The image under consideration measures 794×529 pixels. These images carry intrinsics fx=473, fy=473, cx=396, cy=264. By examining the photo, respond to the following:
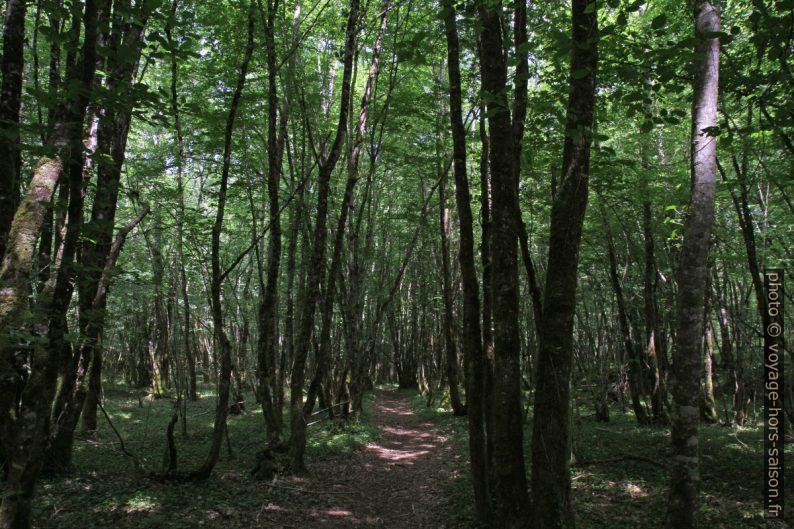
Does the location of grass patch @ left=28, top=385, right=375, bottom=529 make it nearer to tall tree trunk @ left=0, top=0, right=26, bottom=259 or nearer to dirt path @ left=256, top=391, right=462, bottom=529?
dirt path @ left=256, top=391, right=462, bottom=529

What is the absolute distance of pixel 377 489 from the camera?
867 cm

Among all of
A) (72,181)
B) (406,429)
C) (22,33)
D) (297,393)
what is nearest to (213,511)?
(297,393)

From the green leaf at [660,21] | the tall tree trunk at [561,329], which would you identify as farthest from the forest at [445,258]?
the green leaf at [660,21]

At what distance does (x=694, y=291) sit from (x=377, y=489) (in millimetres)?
6324

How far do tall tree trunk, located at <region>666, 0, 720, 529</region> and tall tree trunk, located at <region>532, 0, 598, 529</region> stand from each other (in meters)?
1.49

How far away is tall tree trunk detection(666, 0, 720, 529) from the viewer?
191 inches

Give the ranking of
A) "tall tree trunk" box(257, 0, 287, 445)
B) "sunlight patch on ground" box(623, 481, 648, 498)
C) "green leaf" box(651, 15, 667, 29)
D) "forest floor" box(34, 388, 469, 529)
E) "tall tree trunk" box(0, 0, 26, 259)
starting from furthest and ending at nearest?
"tall tree trunk" box(257, 0, 287, 445) < "sunlight patch on ground" box(623, 481, 648, 498) < "forest floor" box(34, 388, 469, 529) < "tall tree trunk" box(0, 0, 26, 259) < "green leaf" box(651, 15, 667, 29)

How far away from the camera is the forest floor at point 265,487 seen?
6.41 m

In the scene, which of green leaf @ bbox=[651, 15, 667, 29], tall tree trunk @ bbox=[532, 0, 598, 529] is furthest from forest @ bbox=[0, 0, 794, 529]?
green leaf @ bbox=[651, 15, 667, 29]

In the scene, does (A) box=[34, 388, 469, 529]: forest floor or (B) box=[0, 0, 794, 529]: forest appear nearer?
(B) box=[0, 0, 794, 529]: forest

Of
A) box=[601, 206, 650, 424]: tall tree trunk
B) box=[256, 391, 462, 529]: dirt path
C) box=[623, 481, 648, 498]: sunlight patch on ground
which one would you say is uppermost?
box=[601, 206, 650, 424]: tall tree trunk

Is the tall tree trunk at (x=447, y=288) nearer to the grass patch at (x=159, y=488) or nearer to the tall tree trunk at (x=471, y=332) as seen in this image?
the grass patch at (x=159, y=488)

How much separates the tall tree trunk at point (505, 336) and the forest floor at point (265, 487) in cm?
173

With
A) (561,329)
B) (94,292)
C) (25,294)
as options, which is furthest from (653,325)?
(25,294)
